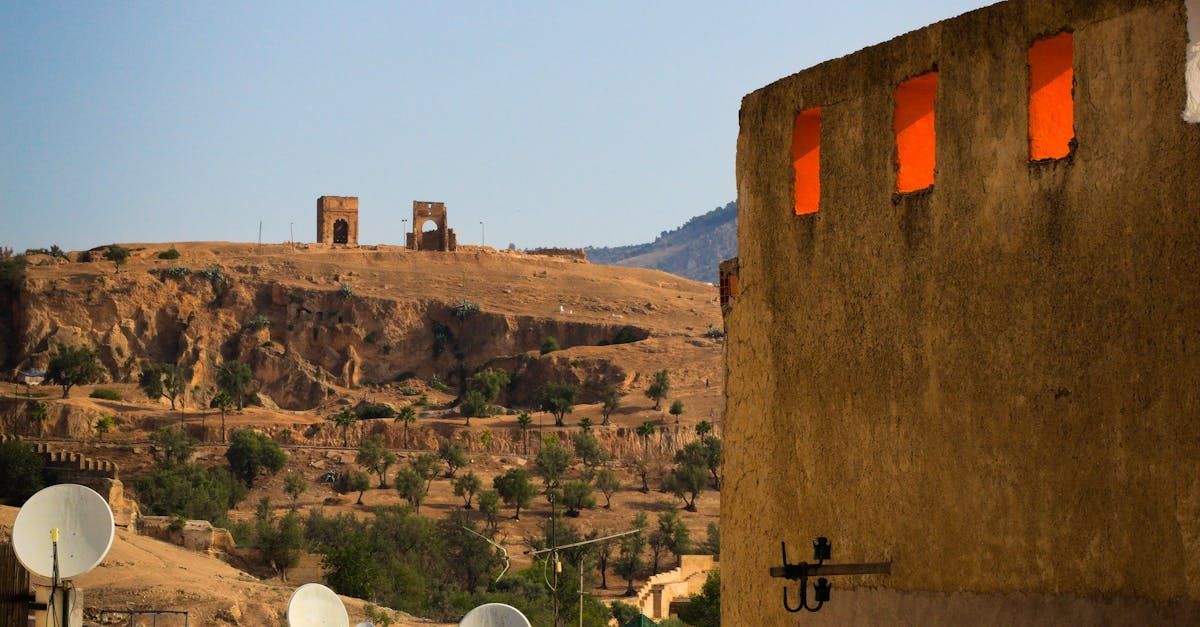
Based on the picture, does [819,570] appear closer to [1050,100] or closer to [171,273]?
[1050,100]

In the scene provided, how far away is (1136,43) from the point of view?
5.05 m

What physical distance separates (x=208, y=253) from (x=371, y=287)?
8722mm

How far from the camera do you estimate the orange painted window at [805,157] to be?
6770 millimetres

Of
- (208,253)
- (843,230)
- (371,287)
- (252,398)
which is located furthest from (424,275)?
(843,230)

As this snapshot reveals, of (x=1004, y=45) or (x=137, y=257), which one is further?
(x=137, y=257)

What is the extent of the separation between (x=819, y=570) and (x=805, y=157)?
1672 millimetres

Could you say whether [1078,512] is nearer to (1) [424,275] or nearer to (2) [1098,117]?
(2) [1098,117]

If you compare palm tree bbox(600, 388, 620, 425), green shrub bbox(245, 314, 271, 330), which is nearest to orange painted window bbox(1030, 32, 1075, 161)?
palm tree bbox(600, 388, 620, 425)

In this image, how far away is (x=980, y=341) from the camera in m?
5.66

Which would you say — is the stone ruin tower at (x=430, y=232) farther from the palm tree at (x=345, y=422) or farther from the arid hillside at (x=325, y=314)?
the palm tree at (x=345, y=422)

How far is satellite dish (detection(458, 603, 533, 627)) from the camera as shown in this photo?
14089 millimetres

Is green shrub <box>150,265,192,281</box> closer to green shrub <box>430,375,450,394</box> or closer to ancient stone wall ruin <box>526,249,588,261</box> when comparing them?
green shrub <box>430,375,450,394</box>

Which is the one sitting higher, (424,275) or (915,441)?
(424,275)

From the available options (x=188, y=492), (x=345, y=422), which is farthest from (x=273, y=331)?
(x=188, y=492)
